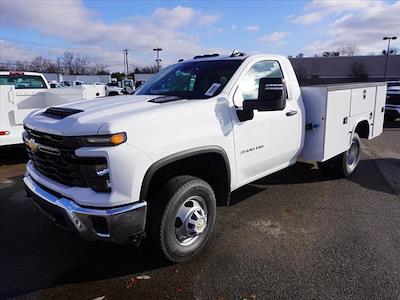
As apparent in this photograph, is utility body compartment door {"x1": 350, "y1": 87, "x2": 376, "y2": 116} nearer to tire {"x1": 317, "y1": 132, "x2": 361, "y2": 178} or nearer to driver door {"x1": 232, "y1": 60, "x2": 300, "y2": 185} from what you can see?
tire {"x1": 317, "y1": 132, "x2": 361, "y2": 178}

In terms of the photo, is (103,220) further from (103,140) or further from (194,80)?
(194,80)

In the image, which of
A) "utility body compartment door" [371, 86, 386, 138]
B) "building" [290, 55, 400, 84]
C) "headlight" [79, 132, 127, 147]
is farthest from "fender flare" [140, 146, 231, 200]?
"building" [290, 55, 400, 84]

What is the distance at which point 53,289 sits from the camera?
3.19m

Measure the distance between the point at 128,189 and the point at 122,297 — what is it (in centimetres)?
94

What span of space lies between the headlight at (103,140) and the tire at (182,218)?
2.32 ft

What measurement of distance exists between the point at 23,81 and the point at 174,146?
26.3 ft

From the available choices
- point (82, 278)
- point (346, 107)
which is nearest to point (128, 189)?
point (82, 278)

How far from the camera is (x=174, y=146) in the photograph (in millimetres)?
3188

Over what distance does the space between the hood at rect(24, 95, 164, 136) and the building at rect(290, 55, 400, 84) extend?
6788 centimetres

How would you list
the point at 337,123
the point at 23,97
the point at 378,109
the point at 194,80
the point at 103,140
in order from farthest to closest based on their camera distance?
the point at 23,97, the point at 378,109, the point at 337,123, the point at 194,80, the point at 103,140

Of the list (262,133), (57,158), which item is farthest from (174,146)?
(262,133)

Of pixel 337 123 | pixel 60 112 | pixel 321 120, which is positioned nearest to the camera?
pixel 60 112

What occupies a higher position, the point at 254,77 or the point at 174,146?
the point at 254,77

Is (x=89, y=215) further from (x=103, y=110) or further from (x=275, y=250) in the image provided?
(x=275, y=250)
